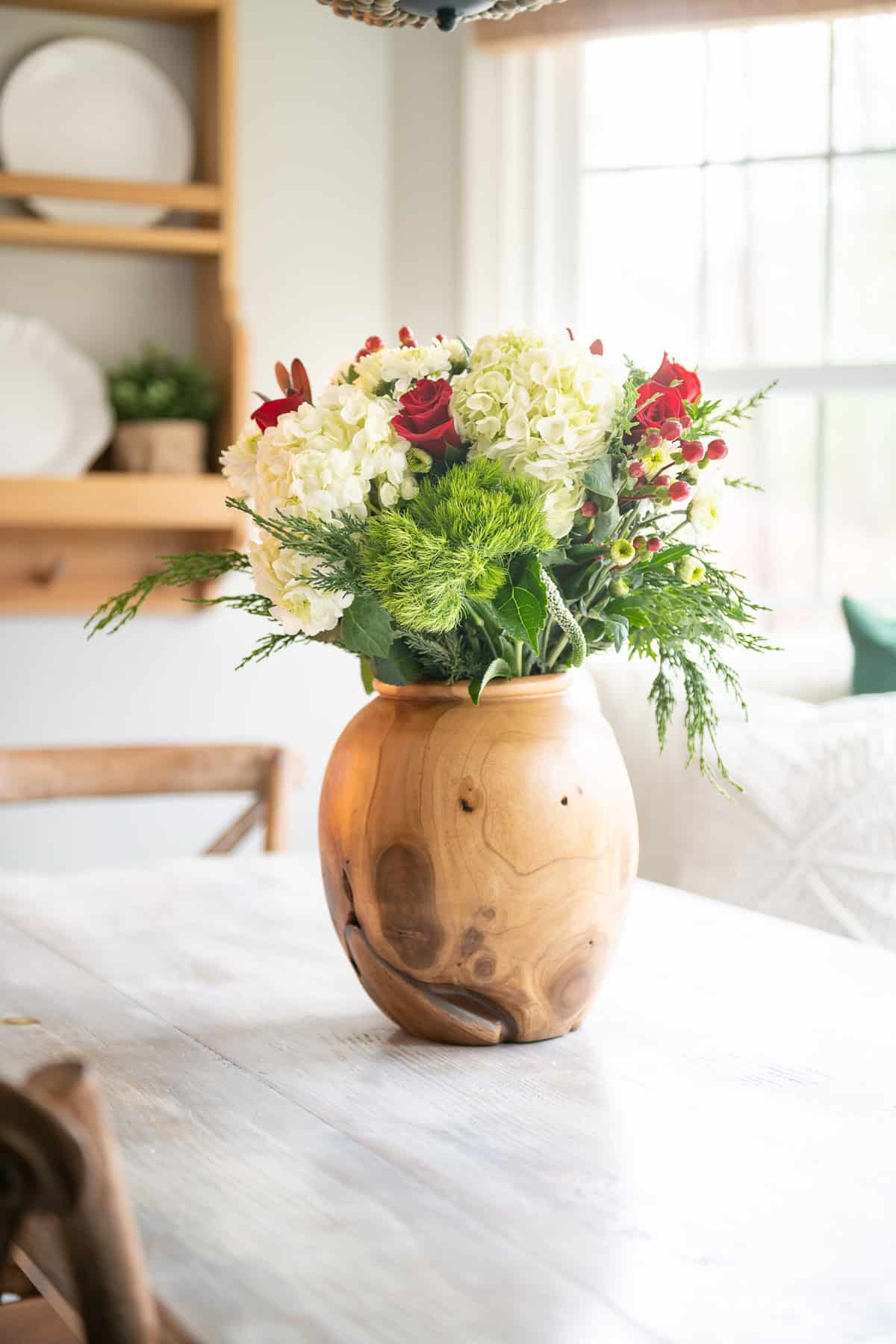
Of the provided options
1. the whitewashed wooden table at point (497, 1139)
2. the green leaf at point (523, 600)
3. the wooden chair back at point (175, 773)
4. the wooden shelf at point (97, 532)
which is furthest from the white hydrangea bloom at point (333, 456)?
the wooden shelf at point (97, 532)

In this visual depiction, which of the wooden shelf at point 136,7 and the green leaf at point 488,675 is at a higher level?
the wooden shelf at point 136,7

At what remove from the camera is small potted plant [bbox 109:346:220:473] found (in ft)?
9.36

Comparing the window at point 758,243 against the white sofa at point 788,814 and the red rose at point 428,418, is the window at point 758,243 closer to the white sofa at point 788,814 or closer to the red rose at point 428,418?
the white sofa at point 788,814

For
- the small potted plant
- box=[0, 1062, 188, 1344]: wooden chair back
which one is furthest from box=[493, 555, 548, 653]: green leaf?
the small potted plant

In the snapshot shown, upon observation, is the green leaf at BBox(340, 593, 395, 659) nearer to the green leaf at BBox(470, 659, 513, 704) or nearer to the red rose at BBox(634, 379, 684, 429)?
the green leaf at BBox(470, 659, 513, 704)

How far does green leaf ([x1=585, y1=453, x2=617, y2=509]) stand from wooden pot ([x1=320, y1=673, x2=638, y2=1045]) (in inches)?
5.7

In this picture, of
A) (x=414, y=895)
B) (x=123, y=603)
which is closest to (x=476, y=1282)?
(x=414, y=895)

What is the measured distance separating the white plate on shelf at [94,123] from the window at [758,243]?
2.29ft

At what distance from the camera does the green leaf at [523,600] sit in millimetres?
953

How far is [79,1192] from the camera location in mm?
530

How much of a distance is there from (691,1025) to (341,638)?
1.38ft

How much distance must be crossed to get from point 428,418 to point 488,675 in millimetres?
185

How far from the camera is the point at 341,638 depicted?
999mm

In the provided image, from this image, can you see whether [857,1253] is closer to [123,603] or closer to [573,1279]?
[573,1279]
